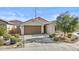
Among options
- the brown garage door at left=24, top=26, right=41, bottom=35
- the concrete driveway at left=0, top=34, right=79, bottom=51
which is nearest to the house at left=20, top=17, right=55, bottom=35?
the brown garage door at left=24, top=26, right=41, bottom=35

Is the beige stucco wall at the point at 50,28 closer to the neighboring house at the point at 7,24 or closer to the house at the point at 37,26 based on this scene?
the house at the point at 37,26

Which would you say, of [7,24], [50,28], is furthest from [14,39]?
[50,28]

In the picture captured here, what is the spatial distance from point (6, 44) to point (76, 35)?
1.47m

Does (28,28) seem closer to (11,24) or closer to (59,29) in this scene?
(11,24)

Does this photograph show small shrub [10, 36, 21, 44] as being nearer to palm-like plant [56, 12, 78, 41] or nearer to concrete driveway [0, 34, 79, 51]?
concrete driveway [0, 34, 79, 51]

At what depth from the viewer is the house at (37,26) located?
445 centimetres

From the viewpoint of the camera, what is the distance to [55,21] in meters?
4.45

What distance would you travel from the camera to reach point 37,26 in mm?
4488

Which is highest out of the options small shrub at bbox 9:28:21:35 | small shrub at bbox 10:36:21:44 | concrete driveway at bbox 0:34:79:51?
small shrub at bbox 9:28:21:35

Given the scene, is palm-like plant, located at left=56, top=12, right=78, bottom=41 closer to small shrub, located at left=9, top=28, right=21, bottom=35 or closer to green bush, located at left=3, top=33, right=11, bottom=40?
small shrub, located at left=9, top=28, right=21, bottom=35

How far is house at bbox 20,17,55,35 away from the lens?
4.45m

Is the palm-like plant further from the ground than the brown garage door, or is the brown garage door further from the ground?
the palm-like plant

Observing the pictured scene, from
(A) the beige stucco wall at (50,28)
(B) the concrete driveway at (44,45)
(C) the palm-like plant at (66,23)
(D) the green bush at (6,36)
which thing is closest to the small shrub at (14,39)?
(D) the green bush at (6,36)

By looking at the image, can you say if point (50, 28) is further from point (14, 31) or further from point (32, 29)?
point (14, 31)
